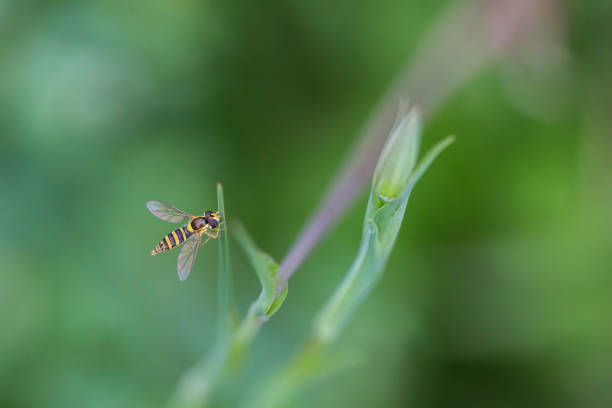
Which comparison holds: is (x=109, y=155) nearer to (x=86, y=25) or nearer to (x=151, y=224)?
(x=151, y=224)

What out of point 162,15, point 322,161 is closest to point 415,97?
point 322,161

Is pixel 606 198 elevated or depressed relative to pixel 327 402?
elevated

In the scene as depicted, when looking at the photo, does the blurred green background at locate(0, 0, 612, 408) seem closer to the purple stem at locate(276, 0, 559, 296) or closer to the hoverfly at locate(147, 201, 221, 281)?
the purple stem at locate(276, 0, 559, 296)

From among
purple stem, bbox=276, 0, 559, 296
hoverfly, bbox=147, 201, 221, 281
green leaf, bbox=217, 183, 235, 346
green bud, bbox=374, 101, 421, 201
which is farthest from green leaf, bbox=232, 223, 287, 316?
purple stem, bbox=276, 0, 559, 296

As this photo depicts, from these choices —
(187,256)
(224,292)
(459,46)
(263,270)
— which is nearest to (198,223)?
(187,256)

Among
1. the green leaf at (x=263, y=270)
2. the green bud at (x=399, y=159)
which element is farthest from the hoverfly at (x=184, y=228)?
the green bud at (x=399, y=159)

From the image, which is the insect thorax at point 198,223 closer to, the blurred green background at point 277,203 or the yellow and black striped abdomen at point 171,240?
the yellow and black striped abdomen at point 171,240

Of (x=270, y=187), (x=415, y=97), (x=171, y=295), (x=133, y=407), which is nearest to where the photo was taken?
(x=415, y=97)

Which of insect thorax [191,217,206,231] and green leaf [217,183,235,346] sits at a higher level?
insect thorax [191,217,206,231]
